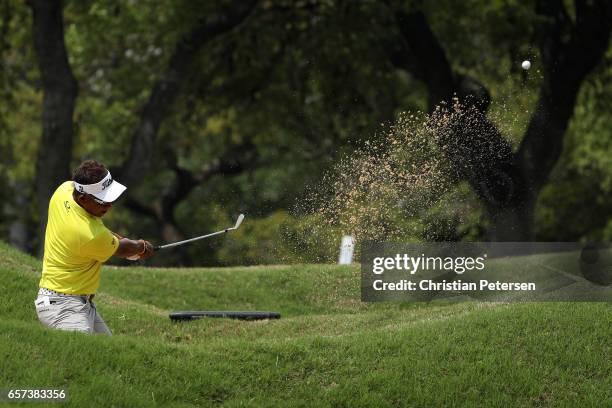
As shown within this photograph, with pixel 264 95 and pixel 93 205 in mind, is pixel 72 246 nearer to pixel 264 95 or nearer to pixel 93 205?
pixel 93 205

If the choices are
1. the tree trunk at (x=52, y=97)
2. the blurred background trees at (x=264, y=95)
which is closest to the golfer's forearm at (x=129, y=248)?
the blurred background trees at (x=264, y=95)

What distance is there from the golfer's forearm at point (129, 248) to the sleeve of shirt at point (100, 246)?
0.58 feet

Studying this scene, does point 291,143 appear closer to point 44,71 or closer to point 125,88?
point 125,88

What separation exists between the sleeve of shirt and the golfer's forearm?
178 mm

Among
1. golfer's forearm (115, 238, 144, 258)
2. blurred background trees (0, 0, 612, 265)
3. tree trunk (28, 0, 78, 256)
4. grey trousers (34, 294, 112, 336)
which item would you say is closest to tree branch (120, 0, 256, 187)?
blurred background trees (0, 0, 612, 265)

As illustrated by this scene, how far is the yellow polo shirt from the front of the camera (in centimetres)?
987

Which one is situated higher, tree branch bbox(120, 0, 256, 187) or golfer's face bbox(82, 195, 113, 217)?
tree branch bbox(120, 0, 256, 187)

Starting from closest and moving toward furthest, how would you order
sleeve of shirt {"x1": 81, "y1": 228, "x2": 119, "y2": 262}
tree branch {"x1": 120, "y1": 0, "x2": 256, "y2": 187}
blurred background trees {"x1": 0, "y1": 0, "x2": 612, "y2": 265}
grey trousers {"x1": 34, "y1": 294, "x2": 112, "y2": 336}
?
1. sleeve of shirt {"x1": 81, "y1": 228, "x2": 119, "y2": 262}
2. grey trousers {"x1": 34, "y1": 294, "x2": 112, "y2": 336}
3. blurred background trees {"x1": 0, "y1": 0, "x2": 612, "y2": 265}
4. tree branch {"x1": 120, "y1": 0, "x2": 256, "y2": 187}

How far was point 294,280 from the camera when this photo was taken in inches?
669

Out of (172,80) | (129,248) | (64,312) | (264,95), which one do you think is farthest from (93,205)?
(264,95)

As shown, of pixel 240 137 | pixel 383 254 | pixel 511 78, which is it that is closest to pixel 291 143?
pixel 240 137

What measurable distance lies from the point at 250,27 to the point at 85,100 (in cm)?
686

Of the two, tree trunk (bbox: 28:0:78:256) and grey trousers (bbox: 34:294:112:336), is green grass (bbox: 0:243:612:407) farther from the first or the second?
tree trunk (bbox: 28:0:78:256)

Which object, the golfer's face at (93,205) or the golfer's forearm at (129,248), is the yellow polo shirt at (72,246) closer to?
the golfer's face at (93,205)
